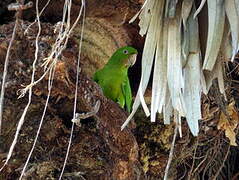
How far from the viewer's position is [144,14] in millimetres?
2174

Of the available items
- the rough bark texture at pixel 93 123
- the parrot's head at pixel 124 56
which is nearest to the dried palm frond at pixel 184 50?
the rough bark texture at pixel 93 123

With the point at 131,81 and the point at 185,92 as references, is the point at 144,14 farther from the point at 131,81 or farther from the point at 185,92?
the point at 131,81

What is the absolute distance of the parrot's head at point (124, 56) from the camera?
302 cm

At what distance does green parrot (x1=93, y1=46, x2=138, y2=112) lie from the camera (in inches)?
120

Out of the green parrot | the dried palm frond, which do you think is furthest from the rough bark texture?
the dried palm frond

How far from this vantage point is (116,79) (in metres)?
3.09

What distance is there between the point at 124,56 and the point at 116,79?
15 cm

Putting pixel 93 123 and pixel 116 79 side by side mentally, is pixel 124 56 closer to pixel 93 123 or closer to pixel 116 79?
pixel 116 79

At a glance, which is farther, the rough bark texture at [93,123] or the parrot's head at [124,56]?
the parrot's head at [124,56]

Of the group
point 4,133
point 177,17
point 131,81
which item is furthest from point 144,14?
point 131,81

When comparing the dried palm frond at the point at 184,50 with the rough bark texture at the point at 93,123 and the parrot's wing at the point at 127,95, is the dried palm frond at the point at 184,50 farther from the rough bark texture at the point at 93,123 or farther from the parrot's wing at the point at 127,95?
the parrot's wing at the point at 127,95

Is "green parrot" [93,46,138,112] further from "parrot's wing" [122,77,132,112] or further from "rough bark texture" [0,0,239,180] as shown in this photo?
"rough bark texture" [0,0,239,180]

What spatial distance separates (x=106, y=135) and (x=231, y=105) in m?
1.07

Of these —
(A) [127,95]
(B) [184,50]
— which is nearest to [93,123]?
(A) [127,95]
